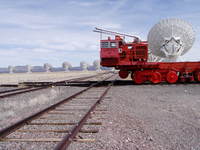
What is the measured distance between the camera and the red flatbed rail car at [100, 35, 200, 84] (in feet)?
60.4

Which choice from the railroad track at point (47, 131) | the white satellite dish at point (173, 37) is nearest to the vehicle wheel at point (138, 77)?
the railroad track at point (47, 131)

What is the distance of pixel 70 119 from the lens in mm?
6984

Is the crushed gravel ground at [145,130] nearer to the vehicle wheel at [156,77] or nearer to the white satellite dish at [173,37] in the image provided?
the vehicle wheel at [156,77]

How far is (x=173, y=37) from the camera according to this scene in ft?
133

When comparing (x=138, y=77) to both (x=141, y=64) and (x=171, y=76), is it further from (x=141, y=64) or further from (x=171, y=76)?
(x=171, y=76)

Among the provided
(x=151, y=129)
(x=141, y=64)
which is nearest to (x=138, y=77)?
(x=141, y=64)

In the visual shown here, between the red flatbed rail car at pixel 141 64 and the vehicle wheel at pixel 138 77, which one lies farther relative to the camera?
the vehicle wheel at pixel 138 77

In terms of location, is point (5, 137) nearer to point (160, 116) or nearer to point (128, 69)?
point (160, 116)

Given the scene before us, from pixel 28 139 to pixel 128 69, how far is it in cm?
1477

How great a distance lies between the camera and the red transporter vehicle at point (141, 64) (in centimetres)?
1842

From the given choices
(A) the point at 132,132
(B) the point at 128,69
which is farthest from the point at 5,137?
(B) the point at 128,69

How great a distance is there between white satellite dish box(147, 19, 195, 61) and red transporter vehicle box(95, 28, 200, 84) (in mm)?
22267

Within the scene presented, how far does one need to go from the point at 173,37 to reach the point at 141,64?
2449 centimetres

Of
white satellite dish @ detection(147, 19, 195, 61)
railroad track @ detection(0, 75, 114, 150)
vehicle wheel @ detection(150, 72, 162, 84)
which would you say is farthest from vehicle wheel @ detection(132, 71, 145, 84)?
white satellite dish @ detection(147, 19, 195, 61)
